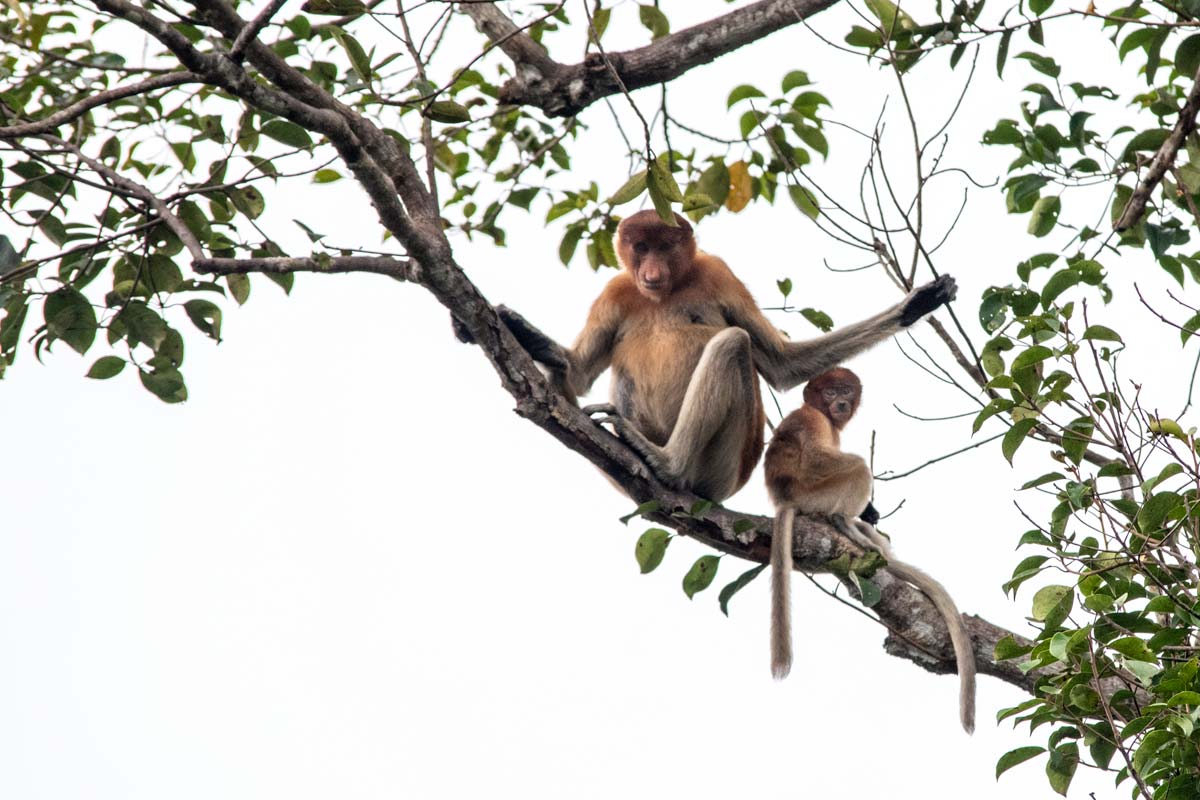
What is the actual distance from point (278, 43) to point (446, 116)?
0.86m

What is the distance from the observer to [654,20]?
5.67 meters

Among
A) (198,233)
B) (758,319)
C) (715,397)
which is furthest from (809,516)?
(198,233)

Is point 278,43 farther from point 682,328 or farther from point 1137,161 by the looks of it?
point 1137,161

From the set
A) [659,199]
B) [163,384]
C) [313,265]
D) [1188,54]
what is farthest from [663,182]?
[163,384]

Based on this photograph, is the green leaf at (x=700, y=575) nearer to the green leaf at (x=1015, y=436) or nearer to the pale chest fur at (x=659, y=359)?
the pale chest fur at (x=659, y=359)

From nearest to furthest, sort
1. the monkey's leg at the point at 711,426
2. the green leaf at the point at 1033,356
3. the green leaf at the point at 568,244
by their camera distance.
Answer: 1. the green leaf at the point at 1033,356
2. the monkey's leg at the point at 711,426
3. the green leaf at the point at 568,244

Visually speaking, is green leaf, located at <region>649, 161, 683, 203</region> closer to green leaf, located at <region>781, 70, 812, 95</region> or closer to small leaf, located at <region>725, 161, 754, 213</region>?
green leaf, located at <region>781, 70, 812, 95</region>

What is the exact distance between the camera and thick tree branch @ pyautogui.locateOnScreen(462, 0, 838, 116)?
4953 mm

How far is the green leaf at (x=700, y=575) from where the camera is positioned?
4.78m

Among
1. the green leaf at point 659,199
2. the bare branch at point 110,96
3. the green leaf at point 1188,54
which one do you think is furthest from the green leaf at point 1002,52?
the bare branch at point 110,96

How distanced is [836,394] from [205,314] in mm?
3021

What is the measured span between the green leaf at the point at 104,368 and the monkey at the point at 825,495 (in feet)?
8.31

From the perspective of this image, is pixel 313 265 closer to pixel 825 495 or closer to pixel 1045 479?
pixel 1045 479

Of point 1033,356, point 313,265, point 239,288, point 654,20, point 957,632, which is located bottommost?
point 957,632
